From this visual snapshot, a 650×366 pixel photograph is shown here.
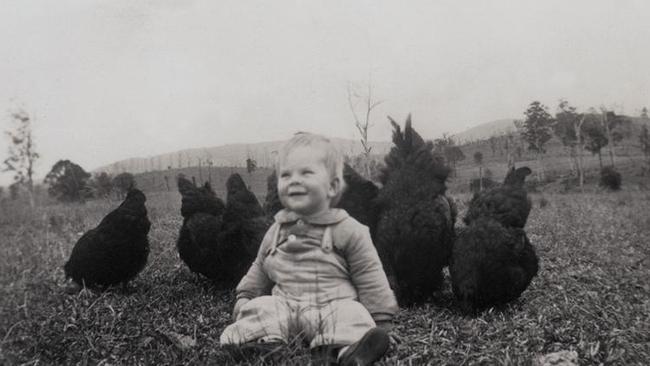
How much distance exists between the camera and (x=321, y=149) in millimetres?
3285

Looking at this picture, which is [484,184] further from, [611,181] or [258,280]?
[611,181]

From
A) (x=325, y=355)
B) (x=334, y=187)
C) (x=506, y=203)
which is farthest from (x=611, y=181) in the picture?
(x=325, y=355)

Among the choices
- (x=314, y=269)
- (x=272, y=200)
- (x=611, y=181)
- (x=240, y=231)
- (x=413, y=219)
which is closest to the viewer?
(x=314, y=269)

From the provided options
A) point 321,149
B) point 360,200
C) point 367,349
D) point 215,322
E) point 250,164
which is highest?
point 250,164

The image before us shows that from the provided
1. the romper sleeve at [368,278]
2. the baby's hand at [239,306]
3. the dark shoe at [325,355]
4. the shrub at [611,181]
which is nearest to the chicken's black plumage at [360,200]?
the romper sleeve at [368,278]

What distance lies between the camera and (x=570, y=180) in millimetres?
47969

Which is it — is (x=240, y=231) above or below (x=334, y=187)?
below

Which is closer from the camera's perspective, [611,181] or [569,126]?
[611,181]

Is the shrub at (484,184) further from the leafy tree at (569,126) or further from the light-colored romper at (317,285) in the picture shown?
the leafy tree at (569,126)

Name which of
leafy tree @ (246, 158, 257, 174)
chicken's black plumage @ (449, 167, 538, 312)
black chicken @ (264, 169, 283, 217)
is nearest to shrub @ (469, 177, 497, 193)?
chicken's black plumage @ (449, 167, 538, 312)

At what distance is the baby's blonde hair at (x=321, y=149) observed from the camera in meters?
3.30

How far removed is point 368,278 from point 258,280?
81 cm

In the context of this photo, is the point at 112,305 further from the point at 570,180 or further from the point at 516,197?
the point at 570,180

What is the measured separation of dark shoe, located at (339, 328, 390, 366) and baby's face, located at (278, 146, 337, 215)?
35.3 inches
